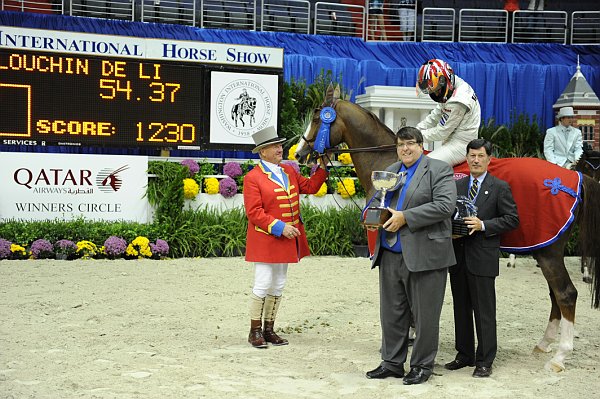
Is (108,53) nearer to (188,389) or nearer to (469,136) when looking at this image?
(469,136)

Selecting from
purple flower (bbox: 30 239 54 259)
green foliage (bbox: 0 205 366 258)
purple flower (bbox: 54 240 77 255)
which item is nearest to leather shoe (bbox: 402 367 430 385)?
green foliage (bbox: 0 205 366 258)

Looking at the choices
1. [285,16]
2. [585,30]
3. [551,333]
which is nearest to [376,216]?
[551,333]

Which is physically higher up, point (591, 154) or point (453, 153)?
point (591, 154)

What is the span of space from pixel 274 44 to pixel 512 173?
11409 millimetres

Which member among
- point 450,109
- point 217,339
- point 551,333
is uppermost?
point 450,109

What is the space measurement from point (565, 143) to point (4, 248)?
8.61m

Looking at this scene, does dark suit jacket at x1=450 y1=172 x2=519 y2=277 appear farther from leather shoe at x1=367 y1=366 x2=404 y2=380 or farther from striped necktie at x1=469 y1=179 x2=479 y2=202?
leather shoe at x1=367 y1=366 x2=404 y2=380

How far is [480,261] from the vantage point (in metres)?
5.46

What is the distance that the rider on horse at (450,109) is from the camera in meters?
6.18

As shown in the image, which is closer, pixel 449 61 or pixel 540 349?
pixel 540 349

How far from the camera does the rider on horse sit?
6176 mm

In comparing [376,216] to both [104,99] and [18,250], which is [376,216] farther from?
[104,99]

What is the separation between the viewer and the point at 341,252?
12.1 m

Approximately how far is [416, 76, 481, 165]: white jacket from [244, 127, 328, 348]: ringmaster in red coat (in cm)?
128
